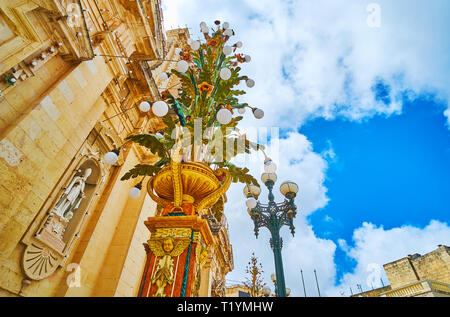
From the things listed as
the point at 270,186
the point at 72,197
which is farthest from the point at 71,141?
the point at 270,186

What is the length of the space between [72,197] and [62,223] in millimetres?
901

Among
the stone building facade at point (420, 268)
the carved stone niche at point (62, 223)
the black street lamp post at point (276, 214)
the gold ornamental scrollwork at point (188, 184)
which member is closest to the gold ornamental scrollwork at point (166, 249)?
the gold ornamental scrollwork at point (188, 184)

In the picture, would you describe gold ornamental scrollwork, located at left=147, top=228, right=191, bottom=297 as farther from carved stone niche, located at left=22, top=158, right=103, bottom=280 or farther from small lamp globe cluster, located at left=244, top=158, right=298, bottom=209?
carved stone niche, located at left=22, top=158, right=103, bottom=280

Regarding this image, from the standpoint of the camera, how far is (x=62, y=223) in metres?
7.82

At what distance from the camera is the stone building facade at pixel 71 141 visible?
5.98m

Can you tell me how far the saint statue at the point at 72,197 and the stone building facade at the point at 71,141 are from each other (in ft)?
0.13

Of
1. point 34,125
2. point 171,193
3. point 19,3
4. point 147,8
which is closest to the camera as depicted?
point 171,193

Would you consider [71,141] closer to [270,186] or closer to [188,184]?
[188,184]

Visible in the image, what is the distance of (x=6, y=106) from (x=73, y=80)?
2.19 meters

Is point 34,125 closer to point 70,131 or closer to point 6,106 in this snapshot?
point 6,106

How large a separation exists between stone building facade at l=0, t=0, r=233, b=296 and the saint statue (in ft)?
0.13

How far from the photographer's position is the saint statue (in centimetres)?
765
